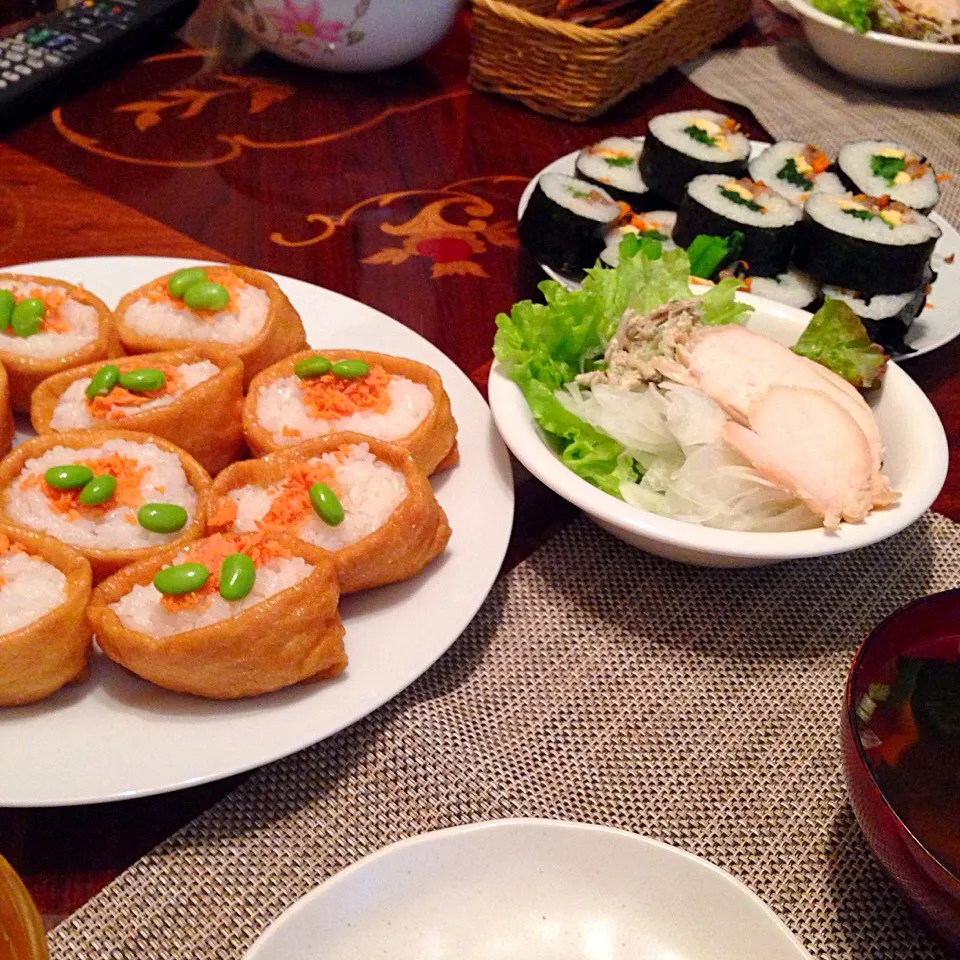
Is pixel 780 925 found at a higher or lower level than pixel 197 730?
higher

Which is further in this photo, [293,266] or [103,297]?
[293,266]

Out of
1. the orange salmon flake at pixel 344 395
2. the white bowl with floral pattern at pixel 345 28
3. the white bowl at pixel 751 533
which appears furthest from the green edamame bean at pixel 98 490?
the white bowl with floral pattern at pixel 345 28

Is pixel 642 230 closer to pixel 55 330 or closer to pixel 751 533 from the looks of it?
pixel 751 533

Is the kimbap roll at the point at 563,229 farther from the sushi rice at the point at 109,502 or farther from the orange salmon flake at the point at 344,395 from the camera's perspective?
the sushi rice at the point at 109,502

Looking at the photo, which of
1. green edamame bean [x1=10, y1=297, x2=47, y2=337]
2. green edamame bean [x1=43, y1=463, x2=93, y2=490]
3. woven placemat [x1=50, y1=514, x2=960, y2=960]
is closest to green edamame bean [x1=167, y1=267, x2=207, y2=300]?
green edamame bean [x1=10, y1=297, x2=47, y2=337]

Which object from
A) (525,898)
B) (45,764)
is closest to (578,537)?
(525,898)

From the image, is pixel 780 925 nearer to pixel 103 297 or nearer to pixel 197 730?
pixel 197 730

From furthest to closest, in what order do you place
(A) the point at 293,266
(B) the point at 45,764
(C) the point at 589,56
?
(C) the point at 589,56 → (A) the point at 293,266 → (B) the point at 45,764

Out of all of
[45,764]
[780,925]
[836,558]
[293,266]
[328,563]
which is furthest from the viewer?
[293,266]
